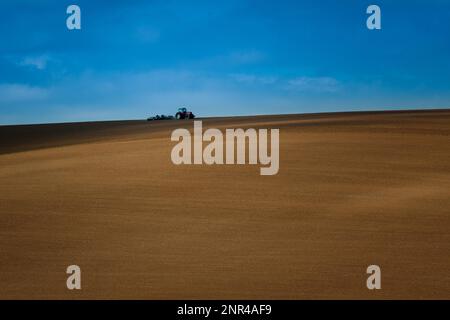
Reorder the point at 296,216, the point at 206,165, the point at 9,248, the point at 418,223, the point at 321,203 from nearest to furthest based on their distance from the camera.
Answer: the point at 9,248 → the point at 418,223 → the point at 296,216 → the point at 321,203 → the point at 206,165

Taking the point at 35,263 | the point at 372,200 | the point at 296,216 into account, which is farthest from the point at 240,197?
the point at 35,263

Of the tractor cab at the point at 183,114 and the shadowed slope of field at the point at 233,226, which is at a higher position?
the tractor cab at the point at 183,114

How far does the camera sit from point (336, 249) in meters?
7.16

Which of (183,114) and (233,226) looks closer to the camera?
(233,226)

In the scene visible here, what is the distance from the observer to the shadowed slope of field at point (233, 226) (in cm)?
627

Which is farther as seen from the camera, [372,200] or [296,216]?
[372,200]

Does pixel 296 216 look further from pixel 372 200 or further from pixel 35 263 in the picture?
pixel 35 263

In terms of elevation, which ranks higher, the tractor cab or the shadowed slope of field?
the tractor cab

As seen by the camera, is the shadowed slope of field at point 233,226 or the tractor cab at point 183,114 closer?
the shadowed slope of field at point 233,226

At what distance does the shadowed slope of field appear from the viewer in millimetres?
6266

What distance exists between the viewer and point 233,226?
323 inches

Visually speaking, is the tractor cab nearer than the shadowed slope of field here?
No

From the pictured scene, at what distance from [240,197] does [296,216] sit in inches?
58.0
